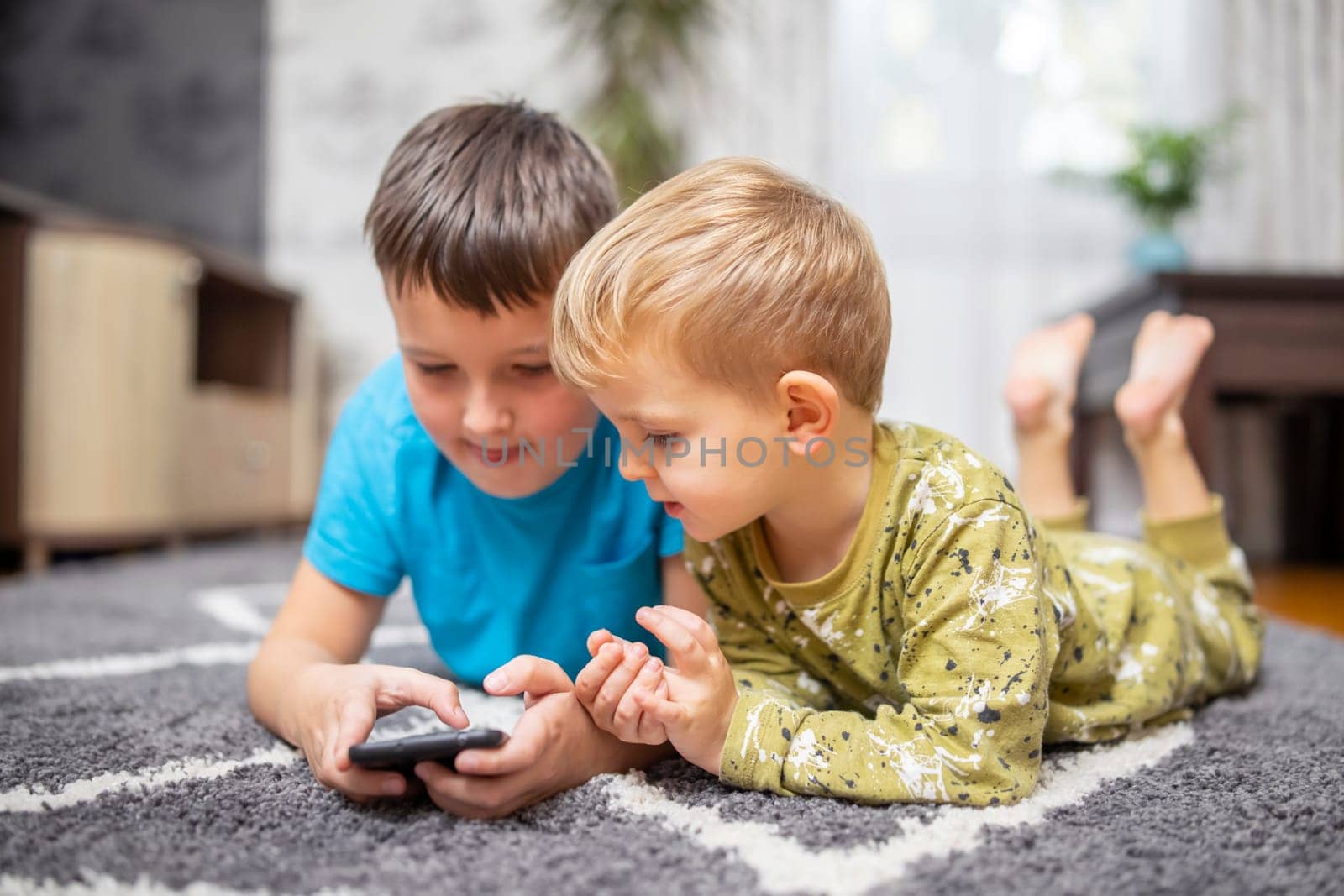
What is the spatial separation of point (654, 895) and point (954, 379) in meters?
2.38

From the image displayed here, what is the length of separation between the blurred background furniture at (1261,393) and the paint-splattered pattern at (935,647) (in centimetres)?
95

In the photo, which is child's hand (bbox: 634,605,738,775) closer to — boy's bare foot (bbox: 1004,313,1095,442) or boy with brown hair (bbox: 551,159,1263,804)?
boy with brown hair (bbox: 551,159,1263,804)

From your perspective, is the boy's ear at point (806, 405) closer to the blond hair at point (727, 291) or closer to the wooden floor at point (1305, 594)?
the blond hair at point (727, 291)

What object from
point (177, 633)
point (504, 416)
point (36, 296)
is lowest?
point (177, 633)

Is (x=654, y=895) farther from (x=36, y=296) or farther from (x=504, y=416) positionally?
(x=36, y=296)

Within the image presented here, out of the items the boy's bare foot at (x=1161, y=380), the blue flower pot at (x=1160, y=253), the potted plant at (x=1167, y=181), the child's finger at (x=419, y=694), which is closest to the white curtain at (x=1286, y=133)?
the potted plant at (x=1167, y=181)

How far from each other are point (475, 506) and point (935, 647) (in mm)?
388

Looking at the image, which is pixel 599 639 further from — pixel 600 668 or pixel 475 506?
pixel 475 506

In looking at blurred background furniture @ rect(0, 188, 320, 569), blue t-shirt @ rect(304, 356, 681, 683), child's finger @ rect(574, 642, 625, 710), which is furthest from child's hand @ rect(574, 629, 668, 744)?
blurred background furniture @ rect(0, 188, 320, 569)

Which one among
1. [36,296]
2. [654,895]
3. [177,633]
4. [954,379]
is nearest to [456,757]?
[654,895]

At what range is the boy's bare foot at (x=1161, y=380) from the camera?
3.52 ft

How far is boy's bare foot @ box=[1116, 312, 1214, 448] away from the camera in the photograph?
1.07 meters

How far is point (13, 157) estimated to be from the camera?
2.76m

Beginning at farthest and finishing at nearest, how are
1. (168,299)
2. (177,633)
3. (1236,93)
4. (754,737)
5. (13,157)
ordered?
(13,157), (1236,93), (168,299), (177,633), (754,737)
